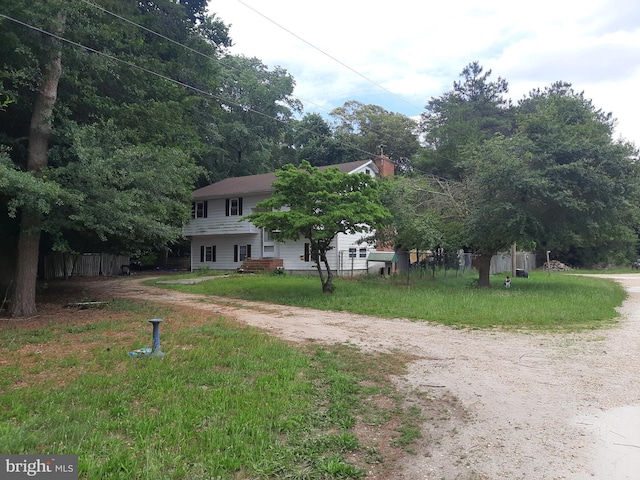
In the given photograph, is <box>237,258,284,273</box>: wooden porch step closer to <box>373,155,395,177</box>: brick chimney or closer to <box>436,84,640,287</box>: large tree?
<box>373,155,395,177</box>: brick chimney

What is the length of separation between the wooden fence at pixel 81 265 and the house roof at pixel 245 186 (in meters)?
7.14

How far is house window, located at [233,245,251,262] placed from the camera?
1125 inches

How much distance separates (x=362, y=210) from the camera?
16141mm

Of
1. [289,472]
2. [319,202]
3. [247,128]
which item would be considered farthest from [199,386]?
[247,128]

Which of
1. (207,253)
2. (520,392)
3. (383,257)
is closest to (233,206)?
(207,253)

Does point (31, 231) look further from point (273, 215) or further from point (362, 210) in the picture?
point (362, 210)

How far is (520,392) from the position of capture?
5688 millimetres

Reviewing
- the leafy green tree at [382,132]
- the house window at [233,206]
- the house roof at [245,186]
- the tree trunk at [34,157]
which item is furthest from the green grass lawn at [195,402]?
the leafy green tree at [382,132]

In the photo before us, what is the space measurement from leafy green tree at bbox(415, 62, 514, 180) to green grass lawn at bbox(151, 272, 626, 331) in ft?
51.6

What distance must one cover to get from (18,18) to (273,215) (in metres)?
8.83

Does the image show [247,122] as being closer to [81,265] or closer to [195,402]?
[81,265]

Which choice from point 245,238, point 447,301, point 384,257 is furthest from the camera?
point 245,238

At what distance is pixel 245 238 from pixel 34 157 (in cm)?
1822

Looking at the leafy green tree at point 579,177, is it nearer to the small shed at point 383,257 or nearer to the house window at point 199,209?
the small shed at point 383,257
